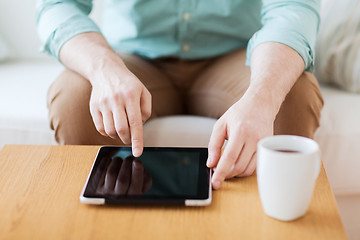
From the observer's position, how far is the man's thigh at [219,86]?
1.06m

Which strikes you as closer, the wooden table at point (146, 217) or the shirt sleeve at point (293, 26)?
the wooden table at point (146, 217)

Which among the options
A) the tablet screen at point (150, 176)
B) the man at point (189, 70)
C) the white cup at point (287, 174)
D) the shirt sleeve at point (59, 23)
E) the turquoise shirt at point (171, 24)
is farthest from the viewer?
the turquoise shirt at point (171, 24)

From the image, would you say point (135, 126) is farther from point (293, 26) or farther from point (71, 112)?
point (293, 26)

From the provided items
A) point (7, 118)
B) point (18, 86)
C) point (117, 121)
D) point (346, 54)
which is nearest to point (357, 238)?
point (346, 54)

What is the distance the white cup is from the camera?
1.62 ft

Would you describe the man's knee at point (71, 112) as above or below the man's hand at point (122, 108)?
below

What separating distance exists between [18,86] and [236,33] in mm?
706

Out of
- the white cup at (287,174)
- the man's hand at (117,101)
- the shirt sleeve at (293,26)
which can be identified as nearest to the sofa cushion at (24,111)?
the man's hand at (117,101)

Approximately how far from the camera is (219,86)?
1.10m

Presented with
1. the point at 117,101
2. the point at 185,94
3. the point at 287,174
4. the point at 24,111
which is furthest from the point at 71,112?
the point at 287,174

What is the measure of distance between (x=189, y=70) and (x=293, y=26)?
0.39 m

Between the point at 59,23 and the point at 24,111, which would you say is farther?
the point at 24,111

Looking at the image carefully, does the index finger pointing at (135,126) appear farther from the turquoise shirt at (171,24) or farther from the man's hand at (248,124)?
the turquoise shirt at (171,24)

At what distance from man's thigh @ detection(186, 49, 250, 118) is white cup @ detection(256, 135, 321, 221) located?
484 millimetres
